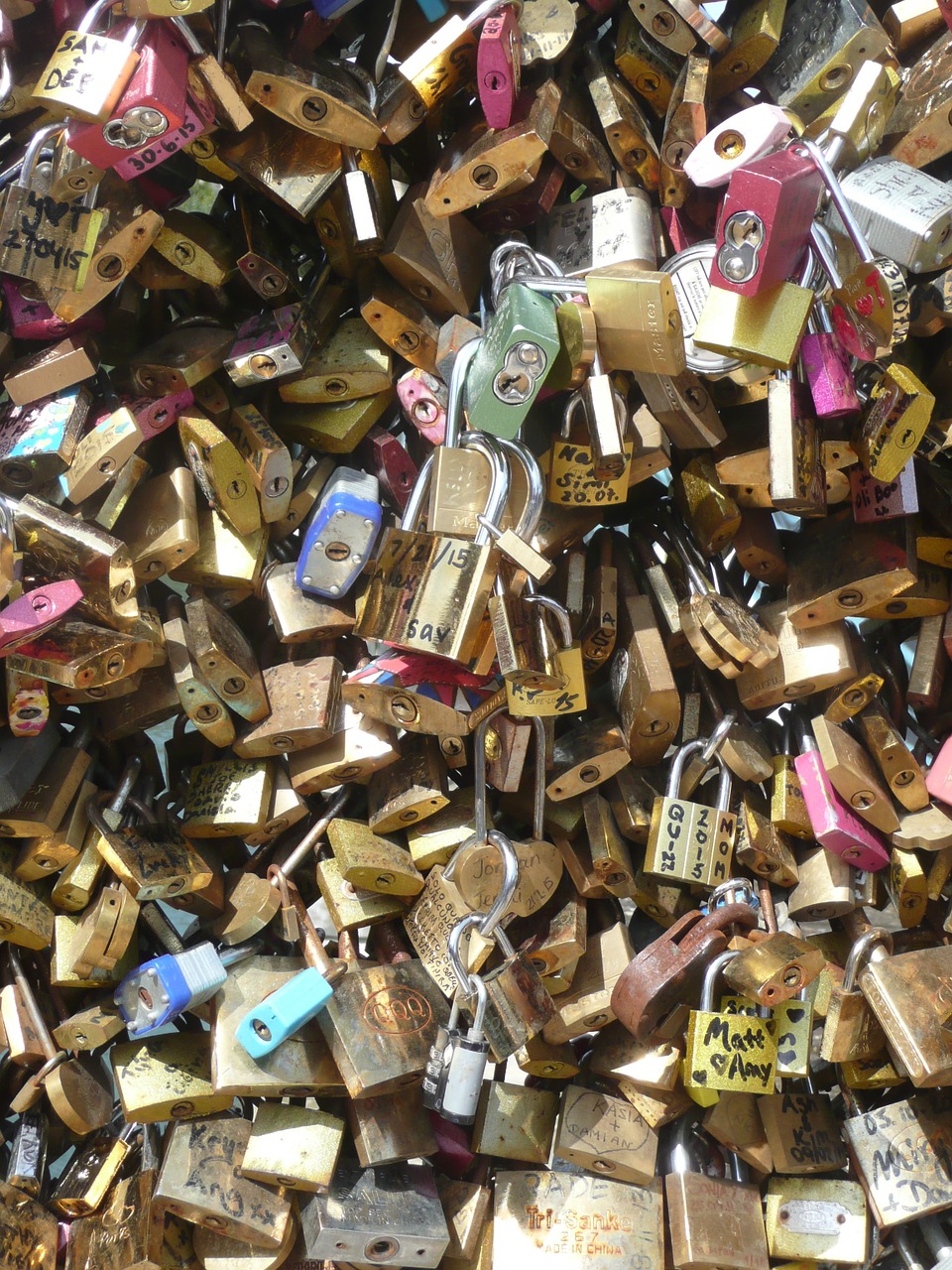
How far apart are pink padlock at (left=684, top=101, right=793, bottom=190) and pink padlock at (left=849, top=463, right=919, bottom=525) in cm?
35

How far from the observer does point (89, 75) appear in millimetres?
1107

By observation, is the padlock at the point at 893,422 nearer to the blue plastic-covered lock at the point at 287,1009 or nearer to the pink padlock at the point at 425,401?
the pink padlock at the point at 425,401

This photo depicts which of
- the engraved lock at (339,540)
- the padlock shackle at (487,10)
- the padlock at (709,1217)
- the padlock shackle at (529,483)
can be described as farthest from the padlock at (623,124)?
the padlock at (709,1217)

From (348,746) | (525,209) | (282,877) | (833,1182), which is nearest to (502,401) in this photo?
(525,209)

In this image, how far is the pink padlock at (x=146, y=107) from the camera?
112 centimetres

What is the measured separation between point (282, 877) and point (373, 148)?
0.82 m

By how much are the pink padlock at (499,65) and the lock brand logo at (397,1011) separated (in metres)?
0.93

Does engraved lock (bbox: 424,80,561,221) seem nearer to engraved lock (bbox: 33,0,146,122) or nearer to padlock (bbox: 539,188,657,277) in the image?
padlock (bbox: 539,188,657,277)

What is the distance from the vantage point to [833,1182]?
1458 mm

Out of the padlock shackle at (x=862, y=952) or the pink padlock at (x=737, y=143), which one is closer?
the pink padlock at (x=737, y=143)

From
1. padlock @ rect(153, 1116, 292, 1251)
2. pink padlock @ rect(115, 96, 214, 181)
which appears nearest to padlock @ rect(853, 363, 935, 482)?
pink padlock @ rect(115, 96, 214, 181)

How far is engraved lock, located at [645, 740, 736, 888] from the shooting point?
1354mm

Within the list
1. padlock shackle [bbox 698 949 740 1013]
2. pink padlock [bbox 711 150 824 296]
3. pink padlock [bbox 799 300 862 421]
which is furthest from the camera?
padlock shackle [bbox 698 949 740 1013]

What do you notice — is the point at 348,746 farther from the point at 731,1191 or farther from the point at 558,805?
the point at 731,1191
